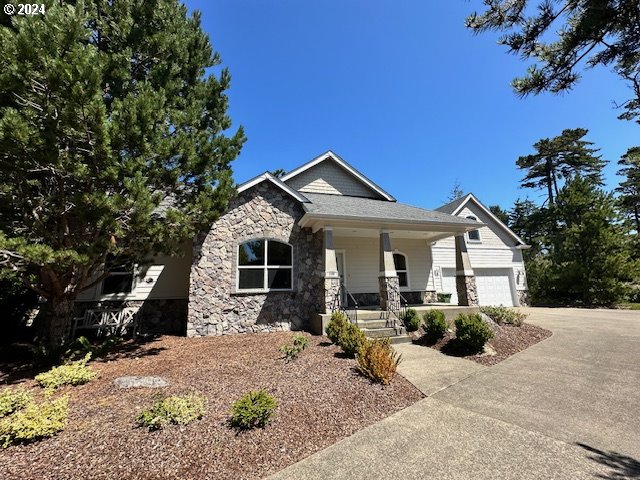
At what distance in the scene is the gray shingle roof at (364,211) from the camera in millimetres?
9738

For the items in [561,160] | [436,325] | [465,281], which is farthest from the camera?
[561,160]

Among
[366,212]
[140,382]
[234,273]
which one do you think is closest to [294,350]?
[140,382]

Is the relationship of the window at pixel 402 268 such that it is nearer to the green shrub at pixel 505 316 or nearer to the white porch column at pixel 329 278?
the green shrub at pixel 505 316

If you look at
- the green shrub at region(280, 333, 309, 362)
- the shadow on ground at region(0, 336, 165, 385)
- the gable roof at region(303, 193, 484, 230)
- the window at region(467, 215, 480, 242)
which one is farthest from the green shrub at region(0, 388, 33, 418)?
the window at region(467, 215, 480, 242)

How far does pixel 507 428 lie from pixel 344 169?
11704 mm

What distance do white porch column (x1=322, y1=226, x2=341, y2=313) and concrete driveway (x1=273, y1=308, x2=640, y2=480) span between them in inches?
131

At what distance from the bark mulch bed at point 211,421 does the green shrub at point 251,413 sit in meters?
0.10

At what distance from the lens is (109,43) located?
21.1 feet

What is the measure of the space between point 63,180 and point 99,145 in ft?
4.05

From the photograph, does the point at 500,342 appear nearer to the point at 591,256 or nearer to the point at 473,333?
the point at 473,333

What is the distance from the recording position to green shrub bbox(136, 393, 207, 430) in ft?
11.7

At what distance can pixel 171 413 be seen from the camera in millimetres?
3693

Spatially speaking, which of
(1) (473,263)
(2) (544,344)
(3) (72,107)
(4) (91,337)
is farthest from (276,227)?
(1) (473,263)

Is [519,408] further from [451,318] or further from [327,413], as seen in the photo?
[451,318]
